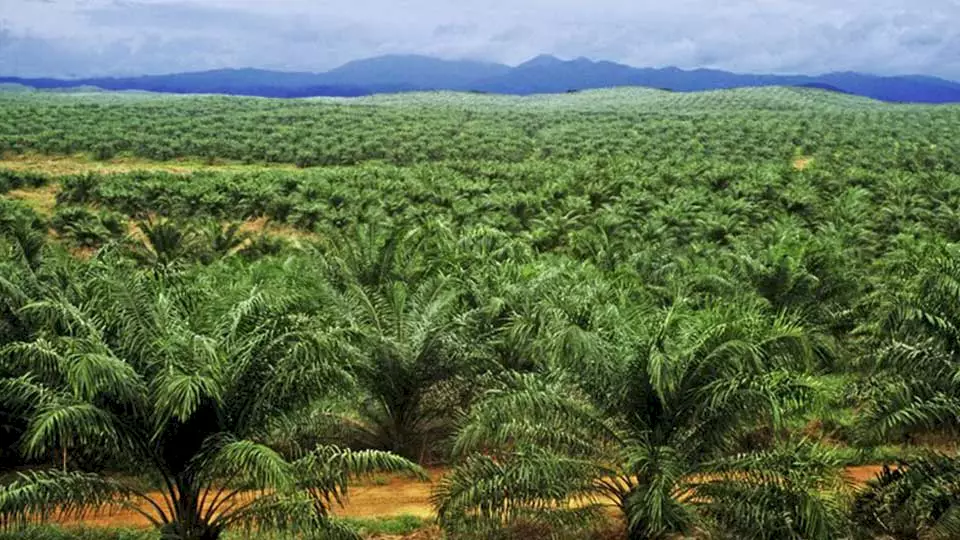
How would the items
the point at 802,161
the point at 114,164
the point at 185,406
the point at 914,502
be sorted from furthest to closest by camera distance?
the point at 114,164 → the point at 802,161 → the point at 914,502 → the point at 185,406

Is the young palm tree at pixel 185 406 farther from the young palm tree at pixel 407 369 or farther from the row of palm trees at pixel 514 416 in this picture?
the young palm tree at pixel 407 369

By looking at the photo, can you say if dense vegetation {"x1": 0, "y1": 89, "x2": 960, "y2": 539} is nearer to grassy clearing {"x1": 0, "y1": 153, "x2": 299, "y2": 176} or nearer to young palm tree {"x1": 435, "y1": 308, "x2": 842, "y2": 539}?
young palm tree {"x1": 435, "y1": 308, "x2": 842, "y2": 539}

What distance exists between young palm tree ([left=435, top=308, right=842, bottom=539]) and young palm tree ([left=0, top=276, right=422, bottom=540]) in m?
1.06

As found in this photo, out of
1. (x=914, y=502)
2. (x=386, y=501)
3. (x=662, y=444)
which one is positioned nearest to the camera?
(x=914, y=502)

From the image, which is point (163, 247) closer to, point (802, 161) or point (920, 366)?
point (920, 366)

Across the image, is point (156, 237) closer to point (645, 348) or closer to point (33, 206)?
point (33, 206)

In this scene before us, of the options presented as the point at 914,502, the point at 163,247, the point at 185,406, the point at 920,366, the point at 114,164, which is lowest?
the point at 114,164

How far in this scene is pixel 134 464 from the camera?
8.54m

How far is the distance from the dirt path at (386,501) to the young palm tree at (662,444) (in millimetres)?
1436

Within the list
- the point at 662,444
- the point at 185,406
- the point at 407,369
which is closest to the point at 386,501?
the point at 407,369

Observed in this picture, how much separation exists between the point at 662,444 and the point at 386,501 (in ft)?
13.4

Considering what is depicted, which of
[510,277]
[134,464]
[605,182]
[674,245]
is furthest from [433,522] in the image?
[605,182]

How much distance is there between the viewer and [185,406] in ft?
23.9

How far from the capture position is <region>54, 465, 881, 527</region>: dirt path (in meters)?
10.6
